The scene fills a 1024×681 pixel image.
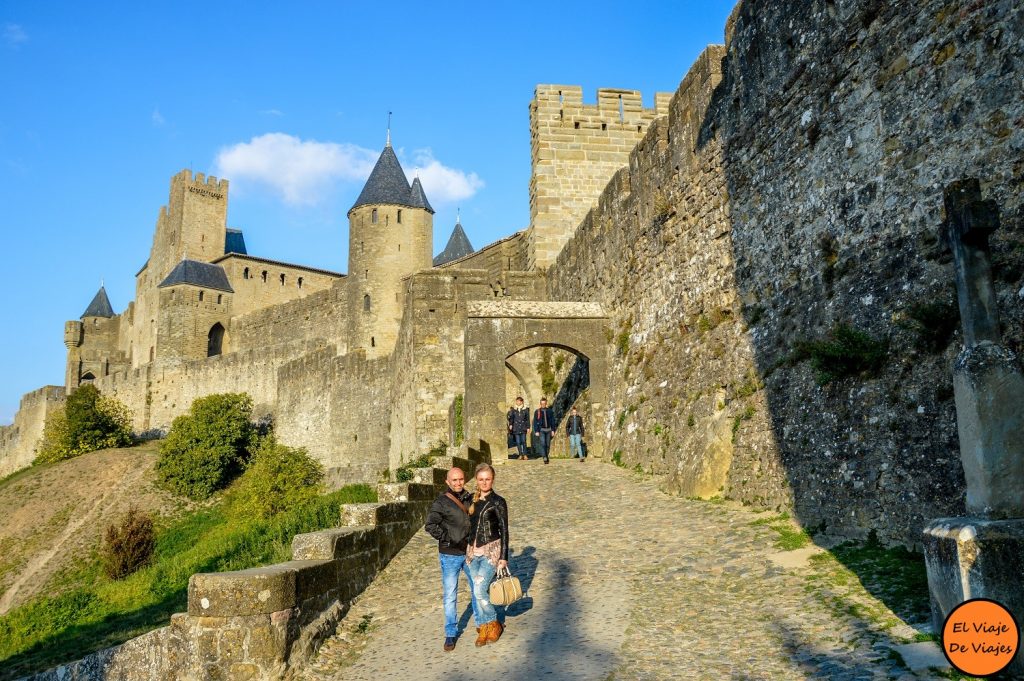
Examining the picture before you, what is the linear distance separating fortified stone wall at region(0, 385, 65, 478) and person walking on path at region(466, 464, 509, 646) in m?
53.3

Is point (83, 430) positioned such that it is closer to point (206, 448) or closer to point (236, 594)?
point (206, 448)

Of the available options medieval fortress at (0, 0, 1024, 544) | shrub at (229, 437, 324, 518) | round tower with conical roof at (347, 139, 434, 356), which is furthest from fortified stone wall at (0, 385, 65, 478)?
medieval fortress at (0, 0, 1024, 544)

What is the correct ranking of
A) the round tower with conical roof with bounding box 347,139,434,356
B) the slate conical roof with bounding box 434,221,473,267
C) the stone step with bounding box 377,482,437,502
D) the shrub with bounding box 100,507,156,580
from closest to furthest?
the stone step with bounding box 377,482,437,502 < the shrub with bounding box 100,507,156,580 < the round tower with conical roof with bounding box 347,139,434,356 < the slate conical roof with bounding box 434,221,473,267

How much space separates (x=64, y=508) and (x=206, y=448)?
18.8 feet

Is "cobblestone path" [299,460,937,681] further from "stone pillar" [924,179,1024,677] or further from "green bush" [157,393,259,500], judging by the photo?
"green bush" [157,393,259,500]

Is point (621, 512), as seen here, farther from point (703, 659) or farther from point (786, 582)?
point (703, 659)

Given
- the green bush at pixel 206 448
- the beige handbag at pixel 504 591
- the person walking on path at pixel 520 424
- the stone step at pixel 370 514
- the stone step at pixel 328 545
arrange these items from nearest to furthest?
the beige handbag at pixel 504 591 → the stone step at pixel 328 545 → the stone step at pixel 370 514 → the person walking on path at pixel 520 424 → the green bush at pixel 206 448

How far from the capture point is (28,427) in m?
54.0

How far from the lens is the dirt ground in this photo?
27.9 metres

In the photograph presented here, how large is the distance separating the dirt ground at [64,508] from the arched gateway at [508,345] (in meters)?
17.0

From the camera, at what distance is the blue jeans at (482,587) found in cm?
629

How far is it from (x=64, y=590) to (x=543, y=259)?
16.3 meters

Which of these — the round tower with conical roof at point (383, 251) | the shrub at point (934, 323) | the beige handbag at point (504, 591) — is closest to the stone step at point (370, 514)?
the beige handbag at point (504, 591)

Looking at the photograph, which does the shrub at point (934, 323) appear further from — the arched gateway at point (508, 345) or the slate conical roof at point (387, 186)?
the slate conical roof at point (387, 186)
